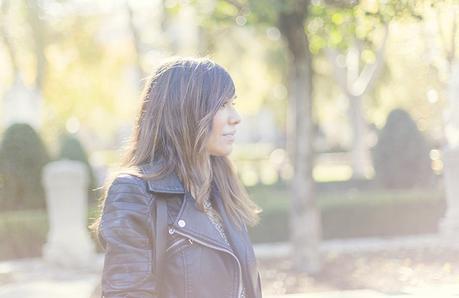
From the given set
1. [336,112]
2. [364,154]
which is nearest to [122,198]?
[364,154]

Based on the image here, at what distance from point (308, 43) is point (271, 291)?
2.69m

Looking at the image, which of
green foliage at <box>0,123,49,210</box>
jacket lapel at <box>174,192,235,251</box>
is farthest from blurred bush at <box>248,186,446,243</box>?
jacket lapel at <box>174,192,235,251</box>

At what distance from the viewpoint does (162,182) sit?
1.93 metres

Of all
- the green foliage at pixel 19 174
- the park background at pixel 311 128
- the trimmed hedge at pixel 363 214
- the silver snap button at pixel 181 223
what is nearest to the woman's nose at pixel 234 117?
the silver snap button at pixel 181 223

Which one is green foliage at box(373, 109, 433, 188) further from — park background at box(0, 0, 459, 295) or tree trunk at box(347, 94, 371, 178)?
tree trunk at box(347, 94, 371, 178)

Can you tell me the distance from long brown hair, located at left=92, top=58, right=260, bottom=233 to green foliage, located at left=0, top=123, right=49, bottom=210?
33.0 feet

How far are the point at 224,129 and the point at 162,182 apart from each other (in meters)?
0.26

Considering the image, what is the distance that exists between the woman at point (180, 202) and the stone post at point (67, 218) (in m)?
7.64

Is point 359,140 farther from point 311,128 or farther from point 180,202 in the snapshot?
point 180,202

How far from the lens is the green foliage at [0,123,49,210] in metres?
11.7

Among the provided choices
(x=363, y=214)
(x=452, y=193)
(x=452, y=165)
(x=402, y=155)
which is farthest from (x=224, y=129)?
(x=402, y=155)

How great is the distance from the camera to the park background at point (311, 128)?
7.64m

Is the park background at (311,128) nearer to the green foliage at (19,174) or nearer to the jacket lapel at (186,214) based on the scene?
the green foliage at (19,174)

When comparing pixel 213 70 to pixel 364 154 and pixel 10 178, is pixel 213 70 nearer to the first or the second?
pixel 10 178
